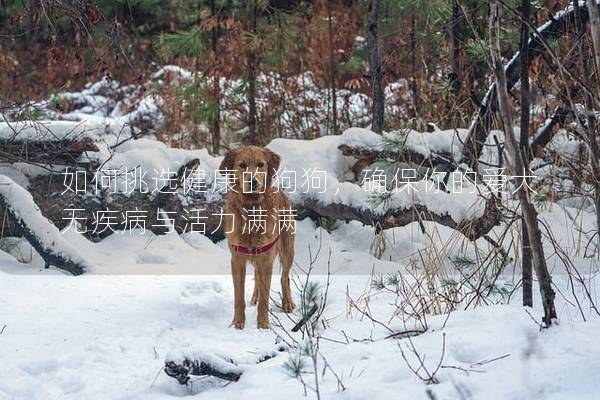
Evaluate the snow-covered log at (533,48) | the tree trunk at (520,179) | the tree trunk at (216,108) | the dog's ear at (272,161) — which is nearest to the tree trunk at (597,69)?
the tree trunk at (520,179)

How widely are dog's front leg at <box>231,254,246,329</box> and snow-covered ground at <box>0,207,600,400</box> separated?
0.11m

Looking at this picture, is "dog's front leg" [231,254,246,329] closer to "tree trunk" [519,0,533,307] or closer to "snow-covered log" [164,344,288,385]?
"snow-covered log" [164,344,288,385]

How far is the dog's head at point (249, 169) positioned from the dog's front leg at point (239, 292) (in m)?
0.46

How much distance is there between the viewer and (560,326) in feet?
10.3

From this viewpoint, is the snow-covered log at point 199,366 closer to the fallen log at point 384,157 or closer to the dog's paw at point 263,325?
the dog's paw at point 263,325

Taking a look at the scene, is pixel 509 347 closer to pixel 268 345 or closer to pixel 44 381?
pixel 268 345

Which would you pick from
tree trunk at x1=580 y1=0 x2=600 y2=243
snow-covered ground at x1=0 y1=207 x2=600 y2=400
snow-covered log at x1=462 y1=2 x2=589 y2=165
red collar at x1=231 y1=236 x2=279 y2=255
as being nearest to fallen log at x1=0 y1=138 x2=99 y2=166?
snow-covered ground at x1=0 y1=207 x2=600 y2=400

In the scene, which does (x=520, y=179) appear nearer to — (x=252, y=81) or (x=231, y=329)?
(x=231, y=329)

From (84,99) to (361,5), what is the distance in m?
6.80

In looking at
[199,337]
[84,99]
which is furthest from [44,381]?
[84,99]

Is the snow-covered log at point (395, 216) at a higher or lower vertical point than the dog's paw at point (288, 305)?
higher

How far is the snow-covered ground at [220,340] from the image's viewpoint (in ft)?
9.18

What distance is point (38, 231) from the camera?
6.25 metres

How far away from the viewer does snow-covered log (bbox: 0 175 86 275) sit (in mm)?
6227
